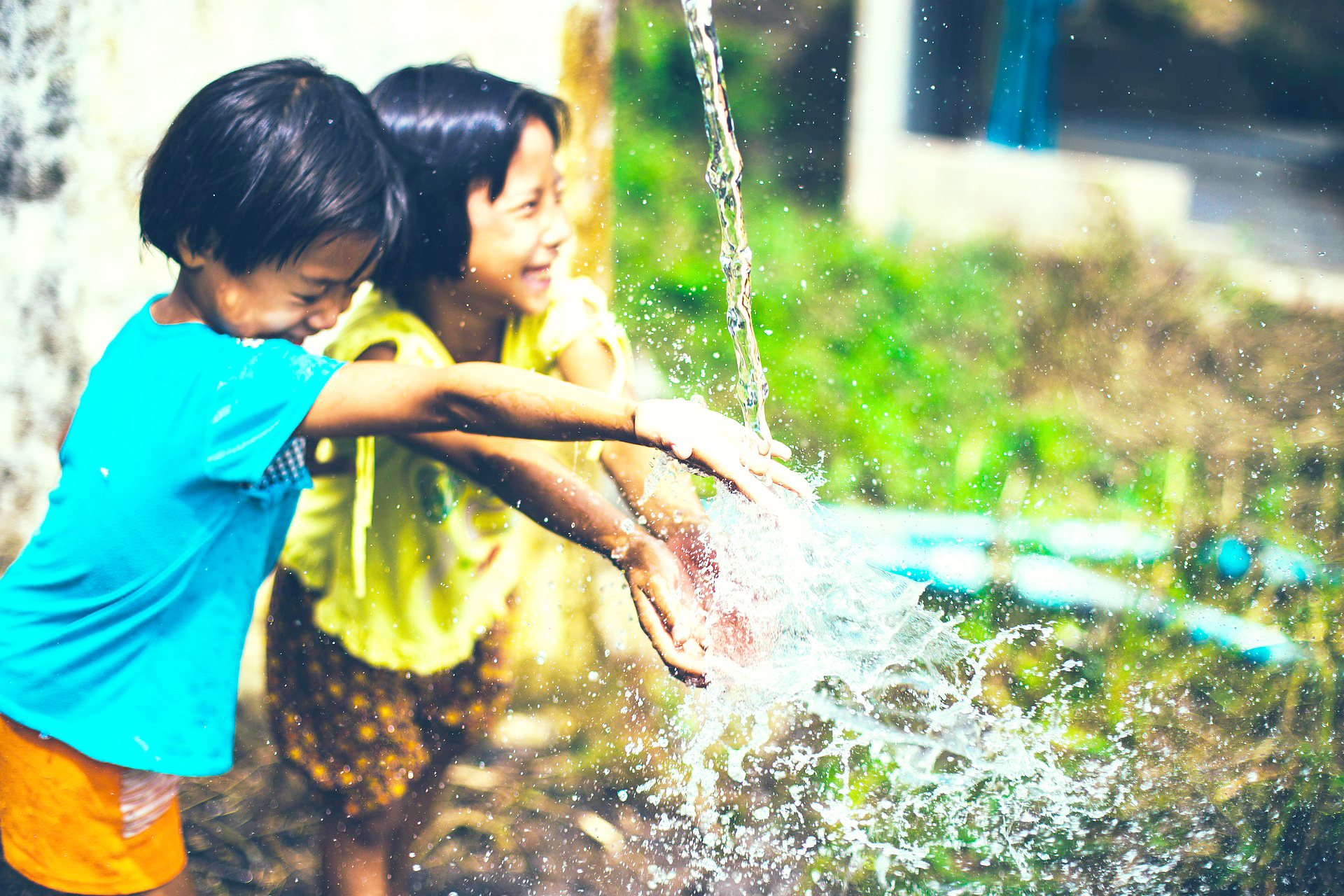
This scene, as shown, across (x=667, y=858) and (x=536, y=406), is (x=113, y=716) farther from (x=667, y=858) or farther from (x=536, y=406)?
(x=667, y=858)

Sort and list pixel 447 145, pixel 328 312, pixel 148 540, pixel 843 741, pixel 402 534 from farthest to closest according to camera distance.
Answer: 1. pixel 843 741
2. pixel 402 534
3. pixel 447 145
4. pixel 328 312
5. pixel 148 540

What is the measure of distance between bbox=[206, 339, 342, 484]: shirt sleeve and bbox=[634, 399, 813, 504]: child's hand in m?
0.41

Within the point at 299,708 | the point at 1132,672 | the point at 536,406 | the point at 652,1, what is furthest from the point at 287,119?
the point at 652,1

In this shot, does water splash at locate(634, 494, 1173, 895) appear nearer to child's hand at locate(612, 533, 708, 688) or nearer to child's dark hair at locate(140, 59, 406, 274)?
child's hand at locate(612, 533, 708, 688)

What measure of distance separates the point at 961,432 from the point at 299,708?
235 cm

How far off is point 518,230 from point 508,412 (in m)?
0.49

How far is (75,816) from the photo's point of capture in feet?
4.99

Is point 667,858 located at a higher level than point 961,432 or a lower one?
lower

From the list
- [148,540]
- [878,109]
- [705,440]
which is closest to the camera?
[705,440]

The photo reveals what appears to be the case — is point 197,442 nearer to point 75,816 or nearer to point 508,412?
point 508,412

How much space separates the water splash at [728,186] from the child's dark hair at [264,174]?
497mm

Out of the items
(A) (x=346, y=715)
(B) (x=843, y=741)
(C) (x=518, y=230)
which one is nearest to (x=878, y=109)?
(B) (x=843, y=741)

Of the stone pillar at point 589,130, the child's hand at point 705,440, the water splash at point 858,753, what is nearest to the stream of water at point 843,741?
the water splash at point 858,753

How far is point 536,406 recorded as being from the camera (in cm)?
141
